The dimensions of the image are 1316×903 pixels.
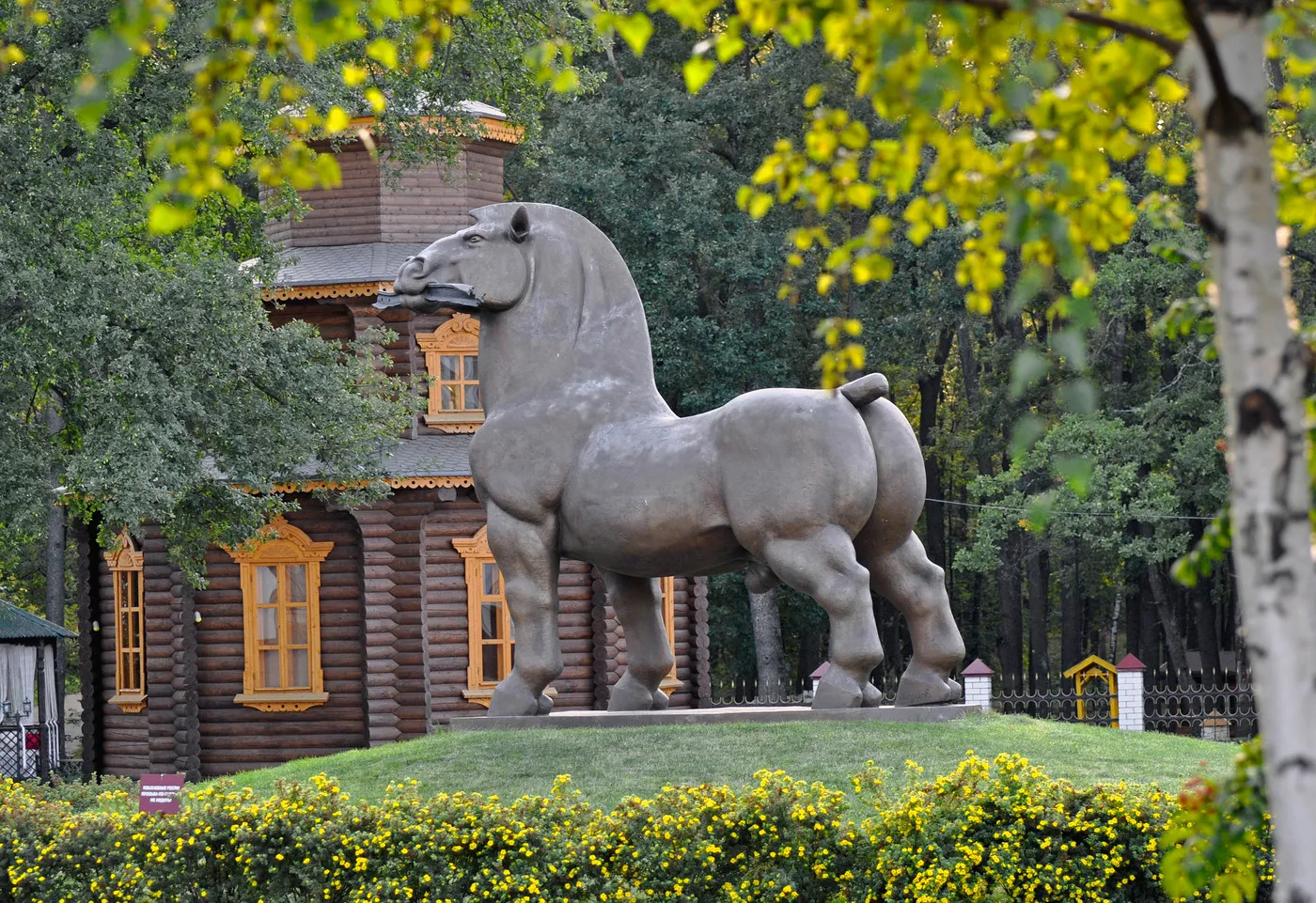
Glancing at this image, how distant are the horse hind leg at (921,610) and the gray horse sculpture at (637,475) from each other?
0.04 ft

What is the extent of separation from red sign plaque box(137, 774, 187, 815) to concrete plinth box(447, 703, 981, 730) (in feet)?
6.71

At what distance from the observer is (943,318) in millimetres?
29500

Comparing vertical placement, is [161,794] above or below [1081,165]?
below

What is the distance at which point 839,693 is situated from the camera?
10.7 metres

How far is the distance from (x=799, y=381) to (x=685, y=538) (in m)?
20.2

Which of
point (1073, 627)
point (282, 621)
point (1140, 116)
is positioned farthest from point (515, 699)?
point (1073, 627)

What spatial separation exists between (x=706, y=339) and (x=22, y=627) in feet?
40.3

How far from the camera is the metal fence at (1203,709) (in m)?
21.7

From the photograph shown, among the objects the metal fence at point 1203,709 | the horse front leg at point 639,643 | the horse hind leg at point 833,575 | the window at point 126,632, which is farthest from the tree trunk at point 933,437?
the horse hind leg at point 833,575

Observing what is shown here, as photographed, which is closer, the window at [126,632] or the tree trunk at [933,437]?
the window at [126,632]

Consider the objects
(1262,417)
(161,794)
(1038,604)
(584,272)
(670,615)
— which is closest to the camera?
(1262,417)

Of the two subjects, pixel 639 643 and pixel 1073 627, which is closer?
pixel 639 643

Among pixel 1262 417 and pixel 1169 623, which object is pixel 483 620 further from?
pixel 1262 417

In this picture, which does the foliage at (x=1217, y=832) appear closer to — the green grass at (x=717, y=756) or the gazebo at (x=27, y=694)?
the green grass at (x=717, y=756)
